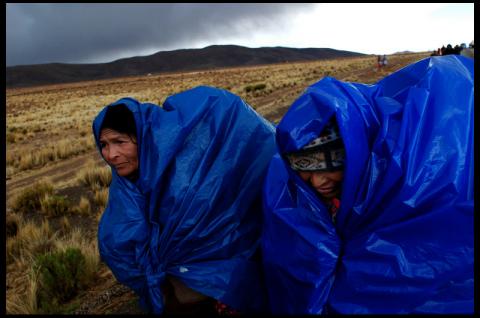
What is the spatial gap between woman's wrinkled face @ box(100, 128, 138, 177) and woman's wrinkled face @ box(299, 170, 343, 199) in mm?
1094

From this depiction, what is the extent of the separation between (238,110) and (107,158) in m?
0.90

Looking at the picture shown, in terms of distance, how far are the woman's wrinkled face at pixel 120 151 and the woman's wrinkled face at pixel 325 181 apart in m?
1.09

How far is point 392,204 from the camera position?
1691 millimetres

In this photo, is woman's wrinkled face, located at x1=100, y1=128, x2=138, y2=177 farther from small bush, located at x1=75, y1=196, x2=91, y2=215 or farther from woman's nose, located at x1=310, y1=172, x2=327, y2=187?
small bush, located at x1=75, y1=196, x2=91, y2=215

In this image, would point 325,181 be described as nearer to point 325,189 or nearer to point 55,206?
point 325,189

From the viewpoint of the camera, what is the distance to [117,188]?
8.05ft

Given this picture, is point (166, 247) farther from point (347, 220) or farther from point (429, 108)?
point (429, 108)

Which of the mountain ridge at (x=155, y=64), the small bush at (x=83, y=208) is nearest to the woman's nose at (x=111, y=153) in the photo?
the small bush at (x=83, y=208)

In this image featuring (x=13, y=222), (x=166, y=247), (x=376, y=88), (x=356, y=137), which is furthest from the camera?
(x=13, y=222)

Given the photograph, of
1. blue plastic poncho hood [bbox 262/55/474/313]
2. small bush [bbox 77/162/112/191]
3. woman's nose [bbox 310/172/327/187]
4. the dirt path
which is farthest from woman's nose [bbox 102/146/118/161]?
the dirt path

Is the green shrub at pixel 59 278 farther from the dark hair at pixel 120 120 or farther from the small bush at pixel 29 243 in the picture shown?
the dark hair at pixel 120 120

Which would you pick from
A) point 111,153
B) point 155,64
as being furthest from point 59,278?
point 155,64

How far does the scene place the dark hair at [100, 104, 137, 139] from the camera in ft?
8.02
